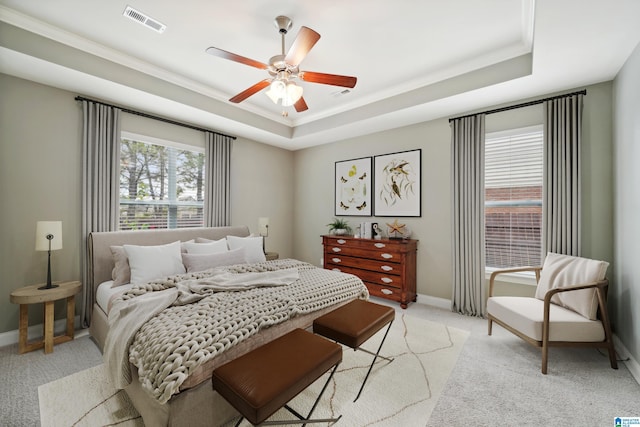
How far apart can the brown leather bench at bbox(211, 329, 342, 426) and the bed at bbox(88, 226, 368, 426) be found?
0.18 metres

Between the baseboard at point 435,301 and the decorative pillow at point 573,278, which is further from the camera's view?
the baseboard at point 435,301

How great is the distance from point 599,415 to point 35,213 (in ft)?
16.5

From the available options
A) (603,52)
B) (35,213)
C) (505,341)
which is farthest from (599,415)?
(35,213)

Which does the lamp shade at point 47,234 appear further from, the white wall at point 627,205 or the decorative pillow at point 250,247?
the white wall at point 627,205

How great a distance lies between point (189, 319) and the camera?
175 cm

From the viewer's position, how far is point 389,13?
224 cm

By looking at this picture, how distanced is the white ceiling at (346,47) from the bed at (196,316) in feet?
5.87

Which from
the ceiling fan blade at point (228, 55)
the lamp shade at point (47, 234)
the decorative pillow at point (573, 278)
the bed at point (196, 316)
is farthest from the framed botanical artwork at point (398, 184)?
the lamp shade at point (47, 234)

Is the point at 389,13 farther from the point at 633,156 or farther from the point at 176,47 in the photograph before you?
the point at 633,156

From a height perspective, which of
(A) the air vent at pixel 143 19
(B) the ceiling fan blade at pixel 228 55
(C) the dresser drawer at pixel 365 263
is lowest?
(C) the dresser drawer at pixel 365 263

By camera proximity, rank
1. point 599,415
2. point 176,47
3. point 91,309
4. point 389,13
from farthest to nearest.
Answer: point 91,309
point 176,47
point 389,13
point 599,415

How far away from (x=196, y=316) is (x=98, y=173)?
97.8 inches

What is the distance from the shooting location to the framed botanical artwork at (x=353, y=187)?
4594 millimetres

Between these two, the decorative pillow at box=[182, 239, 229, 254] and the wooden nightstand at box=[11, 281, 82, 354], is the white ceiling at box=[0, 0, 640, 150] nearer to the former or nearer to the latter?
the decorative pillow at box=[182, 239, 229, 254]
